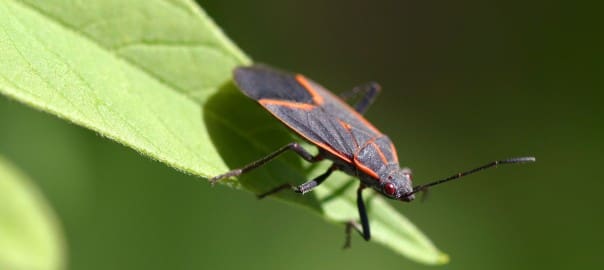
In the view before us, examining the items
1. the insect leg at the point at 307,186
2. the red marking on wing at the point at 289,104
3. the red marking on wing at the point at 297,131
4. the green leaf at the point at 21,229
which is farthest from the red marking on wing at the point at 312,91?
the green leaf at the point at 21,229

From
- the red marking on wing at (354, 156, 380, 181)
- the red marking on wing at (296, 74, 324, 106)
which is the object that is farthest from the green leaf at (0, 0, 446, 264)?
the red marking on wing at (296, 74, 324, 106)

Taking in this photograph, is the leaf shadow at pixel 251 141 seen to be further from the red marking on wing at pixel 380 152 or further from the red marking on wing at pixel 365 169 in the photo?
the red marking on wing at pixel 380 152

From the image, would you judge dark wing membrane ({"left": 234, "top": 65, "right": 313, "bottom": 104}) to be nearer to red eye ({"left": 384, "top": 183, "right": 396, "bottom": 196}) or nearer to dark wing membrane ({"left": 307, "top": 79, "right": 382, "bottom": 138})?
dark wing membrane ({"left": 307, "top": 79, "right": 382, "bottom": 138})

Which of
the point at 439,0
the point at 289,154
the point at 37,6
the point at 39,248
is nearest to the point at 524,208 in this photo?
the point at 439,0

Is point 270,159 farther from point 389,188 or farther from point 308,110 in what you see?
point 389,188

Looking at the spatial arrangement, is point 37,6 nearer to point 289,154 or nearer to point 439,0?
point 289,154

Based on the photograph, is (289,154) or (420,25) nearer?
(289,154)
